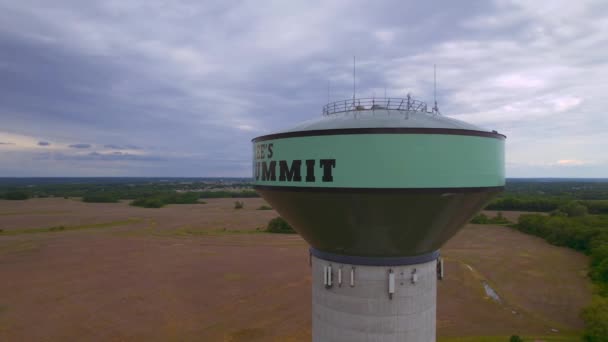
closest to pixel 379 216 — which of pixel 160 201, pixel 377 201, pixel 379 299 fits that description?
pixel 377 201

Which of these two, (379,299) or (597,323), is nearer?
(379,299)

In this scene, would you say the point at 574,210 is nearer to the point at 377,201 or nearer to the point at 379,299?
the point at 379,299

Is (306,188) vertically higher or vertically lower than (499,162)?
lower

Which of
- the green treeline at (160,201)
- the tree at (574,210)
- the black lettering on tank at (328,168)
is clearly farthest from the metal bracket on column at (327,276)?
the green treeline at (160,201)

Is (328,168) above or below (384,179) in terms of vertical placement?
above

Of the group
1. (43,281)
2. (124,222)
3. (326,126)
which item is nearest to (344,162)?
(326,126)

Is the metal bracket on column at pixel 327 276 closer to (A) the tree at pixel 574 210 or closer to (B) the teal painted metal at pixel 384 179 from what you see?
(B) the teal painted metal at pixel 384 179

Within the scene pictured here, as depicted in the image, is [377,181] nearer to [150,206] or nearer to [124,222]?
[124,222]
